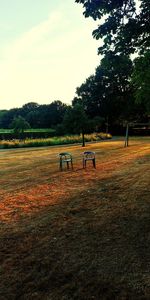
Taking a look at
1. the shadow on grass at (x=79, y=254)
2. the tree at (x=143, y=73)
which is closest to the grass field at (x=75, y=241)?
the shadow on grass at (x=79, y=254)

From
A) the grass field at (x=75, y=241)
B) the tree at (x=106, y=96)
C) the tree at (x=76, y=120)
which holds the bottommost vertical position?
the grass field at (x=75, y=241)

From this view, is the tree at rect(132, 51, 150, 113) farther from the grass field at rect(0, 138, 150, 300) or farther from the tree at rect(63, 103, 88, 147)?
the tree at rect(63, 103, 88, 147)

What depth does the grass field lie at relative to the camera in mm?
4422

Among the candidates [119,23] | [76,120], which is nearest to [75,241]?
[119,23]

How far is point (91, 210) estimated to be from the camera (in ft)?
27.0

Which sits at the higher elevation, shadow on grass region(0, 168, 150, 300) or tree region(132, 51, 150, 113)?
tree region(132, 51, 150, 113)

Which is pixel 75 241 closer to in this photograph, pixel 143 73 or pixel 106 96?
pixel 143 73

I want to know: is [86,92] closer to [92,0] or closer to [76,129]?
[76,129]

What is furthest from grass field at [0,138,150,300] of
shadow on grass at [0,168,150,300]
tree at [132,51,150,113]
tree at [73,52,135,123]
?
tree at [73,52,135,123]

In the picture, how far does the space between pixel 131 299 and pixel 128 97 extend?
65144mm

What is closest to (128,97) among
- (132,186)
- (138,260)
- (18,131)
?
(18,131)

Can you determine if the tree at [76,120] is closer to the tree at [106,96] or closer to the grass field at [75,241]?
the grass field at [75,241]

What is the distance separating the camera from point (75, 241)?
6.14 m

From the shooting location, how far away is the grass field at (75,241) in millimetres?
4422
